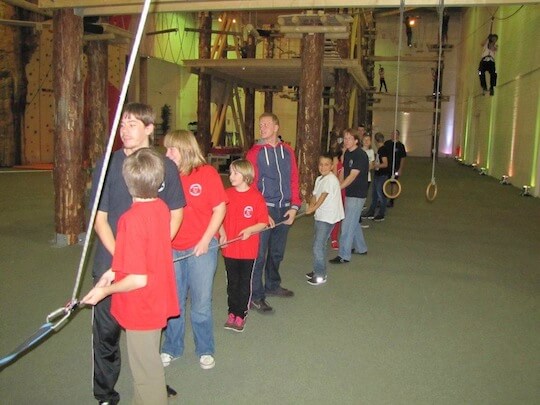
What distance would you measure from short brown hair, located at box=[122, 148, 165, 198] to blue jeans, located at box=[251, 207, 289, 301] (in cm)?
241

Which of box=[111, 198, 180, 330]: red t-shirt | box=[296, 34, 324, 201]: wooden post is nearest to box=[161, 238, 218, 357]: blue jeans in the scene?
box=[111, 198, 180, 330]: red t-shirt

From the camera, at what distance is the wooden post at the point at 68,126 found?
7137mm

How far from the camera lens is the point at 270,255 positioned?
17.9ft

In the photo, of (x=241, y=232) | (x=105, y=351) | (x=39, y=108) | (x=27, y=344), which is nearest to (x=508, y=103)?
(x=39, y=108)

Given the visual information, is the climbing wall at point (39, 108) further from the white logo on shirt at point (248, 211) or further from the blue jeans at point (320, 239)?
the white logo on shirt at point (248, 211)

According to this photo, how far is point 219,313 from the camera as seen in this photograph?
5074mm

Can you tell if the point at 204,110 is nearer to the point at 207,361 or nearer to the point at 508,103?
the point at 508,103

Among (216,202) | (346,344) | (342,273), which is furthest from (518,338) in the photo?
(216,202)

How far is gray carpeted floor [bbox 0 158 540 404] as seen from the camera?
3578mm

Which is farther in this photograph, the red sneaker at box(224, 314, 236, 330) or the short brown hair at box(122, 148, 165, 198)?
the red sneaker at box(224, 314, 236, 330)

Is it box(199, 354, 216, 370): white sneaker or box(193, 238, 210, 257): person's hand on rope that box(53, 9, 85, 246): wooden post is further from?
box(193, 238, 210, 257): person's hand on rope

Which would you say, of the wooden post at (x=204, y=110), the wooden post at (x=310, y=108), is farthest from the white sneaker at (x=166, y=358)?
the wooden post at (x=204, y=110)

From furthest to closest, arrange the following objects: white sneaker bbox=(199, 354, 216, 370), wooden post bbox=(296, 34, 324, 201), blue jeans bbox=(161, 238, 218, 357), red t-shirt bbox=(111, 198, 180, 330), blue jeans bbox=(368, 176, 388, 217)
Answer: blue jeans bbox=(368, 176, 388, 217)
wooden post bbox=(296, 34, 324, 201)
white sneaker bbox=(199, 354, 216, 370)
blue jeans bbox=(161, 238, 218, 357)
red t-shirt bbox=(111, 198, 180, 330)

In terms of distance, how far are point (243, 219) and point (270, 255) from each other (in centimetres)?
103
